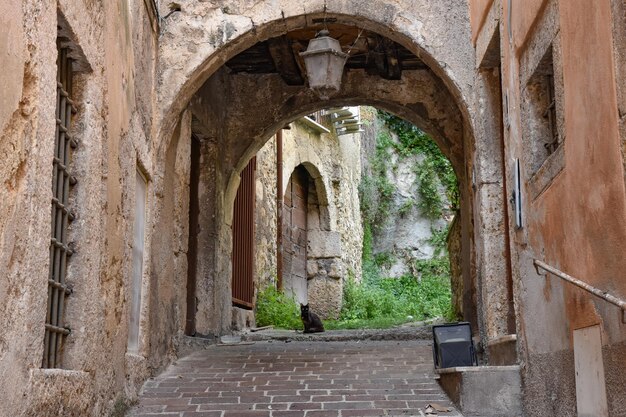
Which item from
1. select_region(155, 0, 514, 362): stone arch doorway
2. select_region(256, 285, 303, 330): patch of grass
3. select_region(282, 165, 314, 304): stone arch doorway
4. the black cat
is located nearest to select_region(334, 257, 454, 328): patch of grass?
select_region(282, 165, 314, 304): stone arch doorway

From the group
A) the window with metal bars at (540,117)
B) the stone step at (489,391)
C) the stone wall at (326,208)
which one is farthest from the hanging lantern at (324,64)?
the stone wall at (326,208)

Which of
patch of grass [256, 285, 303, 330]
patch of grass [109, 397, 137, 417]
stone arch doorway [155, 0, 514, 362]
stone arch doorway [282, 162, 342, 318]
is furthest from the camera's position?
stone arch doorway [282, 162, 342, 318]

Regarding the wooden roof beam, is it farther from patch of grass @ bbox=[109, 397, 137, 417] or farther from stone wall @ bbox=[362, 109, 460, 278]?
stone wall @ bbox=[362, 109, 460, 278]

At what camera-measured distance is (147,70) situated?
258 inches

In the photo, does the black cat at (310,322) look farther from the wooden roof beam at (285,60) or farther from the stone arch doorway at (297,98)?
the wooden roof beam at (285,60)

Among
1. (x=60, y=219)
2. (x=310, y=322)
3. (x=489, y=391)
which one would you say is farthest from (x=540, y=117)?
(x=310, y=322)

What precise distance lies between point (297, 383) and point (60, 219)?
99.9 inches

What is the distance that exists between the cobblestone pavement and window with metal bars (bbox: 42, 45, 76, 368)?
1240mm

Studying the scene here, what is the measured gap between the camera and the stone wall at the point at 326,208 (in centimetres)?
1438

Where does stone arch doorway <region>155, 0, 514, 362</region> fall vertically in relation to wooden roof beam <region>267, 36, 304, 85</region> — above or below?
below

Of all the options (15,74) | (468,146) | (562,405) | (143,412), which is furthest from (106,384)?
(468,146)

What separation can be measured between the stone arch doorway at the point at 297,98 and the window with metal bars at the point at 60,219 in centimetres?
216

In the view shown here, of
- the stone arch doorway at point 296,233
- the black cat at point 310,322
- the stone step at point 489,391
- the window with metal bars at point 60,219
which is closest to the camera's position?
the window with metal bars at point 60,219

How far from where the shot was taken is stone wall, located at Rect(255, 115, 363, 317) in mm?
14383
